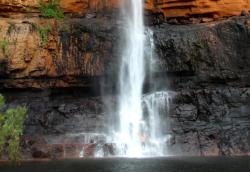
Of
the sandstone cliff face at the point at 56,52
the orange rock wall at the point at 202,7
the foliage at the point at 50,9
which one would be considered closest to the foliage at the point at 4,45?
the sandstone cliff face at the point at 56,52

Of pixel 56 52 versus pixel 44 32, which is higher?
pixel 44 32

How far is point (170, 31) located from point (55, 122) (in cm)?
1120

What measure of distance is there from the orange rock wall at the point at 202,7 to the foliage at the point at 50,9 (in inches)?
312

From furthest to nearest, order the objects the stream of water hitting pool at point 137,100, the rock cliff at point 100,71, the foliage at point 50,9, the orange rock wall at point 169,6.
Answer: the foliage at point 50,9 → the orange rock wall at point 169,6 → the rock cliff at point 100,71 → the stream of water hitting pool at point 137,100

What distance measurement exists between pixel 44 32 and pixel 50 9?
3.20 metres

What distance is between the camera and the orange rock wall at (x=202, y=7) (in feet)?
120

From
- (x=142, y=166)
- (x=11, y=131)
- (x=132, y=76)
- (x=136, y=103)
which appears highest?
(x=132, y=76)

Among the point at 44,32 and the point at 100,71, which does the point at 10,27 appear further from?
the point at 100,71

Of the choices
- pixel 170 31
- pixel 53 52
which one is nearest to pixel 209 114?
pixel 170 31

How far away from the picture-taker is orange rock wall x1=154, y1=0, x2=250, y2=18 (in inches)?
1436

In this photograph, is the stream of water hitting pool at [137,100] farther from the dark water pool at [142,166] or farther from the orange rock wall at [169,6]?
the dark water pool at [142,166]

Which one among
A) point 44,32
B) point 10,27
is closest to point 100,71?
point 44,32

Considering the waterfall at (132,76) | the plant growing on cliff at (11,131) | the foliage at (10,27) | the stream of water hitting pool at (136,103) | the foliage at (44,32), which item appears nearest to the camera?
the plant growing on cliff at (11,131)

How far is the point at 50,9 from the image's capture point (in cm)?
3731
